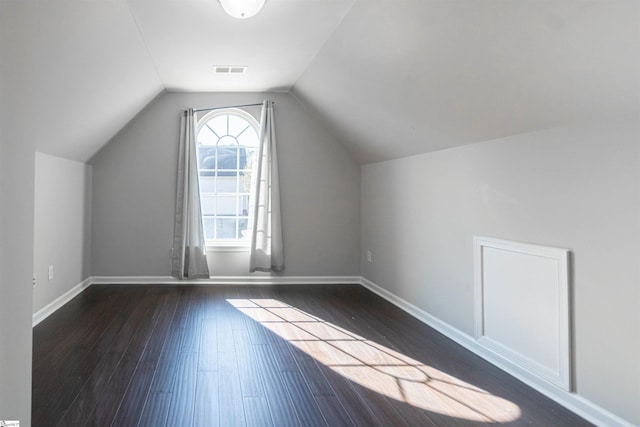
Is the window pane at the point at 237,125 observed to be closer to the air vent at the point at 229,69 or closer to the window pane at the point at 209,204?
the window pane at the point at 209,204

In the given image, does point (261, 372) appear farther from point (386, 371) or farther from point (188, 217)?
point (188, 217)

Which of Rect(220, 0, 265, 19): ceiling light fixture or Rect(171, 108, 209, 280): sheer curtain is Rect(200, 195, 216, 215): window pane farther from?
Rect(220, 0, 265, 19): ceiling light fixture

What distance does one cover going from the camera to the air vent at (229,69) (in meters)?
3.96

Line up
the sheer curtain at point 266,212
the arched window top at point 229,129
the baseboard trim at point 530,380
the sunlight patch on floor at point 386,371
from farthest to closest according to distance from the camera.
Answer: the arched window top at point 229,129, the sheer curtain at point 266,212, the sunlight patch on floor at point 386,371, the baseboard trim at point 530,380

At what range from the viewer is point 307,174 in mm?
5082

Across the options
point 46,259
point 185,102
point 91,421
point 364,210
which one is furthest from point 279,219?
point 91,421

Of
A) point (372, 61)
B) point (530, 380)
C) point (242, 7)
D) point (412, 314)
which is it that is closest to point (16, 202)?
point (242, 7)

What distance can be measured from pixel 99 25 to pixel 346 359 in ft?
8.51

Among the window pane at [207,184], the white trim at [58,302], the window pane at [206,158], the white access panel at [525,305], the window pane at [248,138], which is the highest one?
the window pane at [248,138]

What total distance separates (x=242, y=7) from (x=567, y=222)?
2227mm

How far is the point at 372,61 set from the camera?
2941 millimetres

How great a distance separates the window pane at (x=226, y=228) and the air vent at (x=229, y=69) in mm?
1795

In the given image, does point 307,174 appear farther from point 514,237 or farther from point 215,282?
point 514,237

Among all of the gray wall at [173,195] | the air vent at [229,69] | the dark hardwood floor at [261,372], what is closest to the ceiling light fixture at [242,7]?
the air vent at [229,69]
